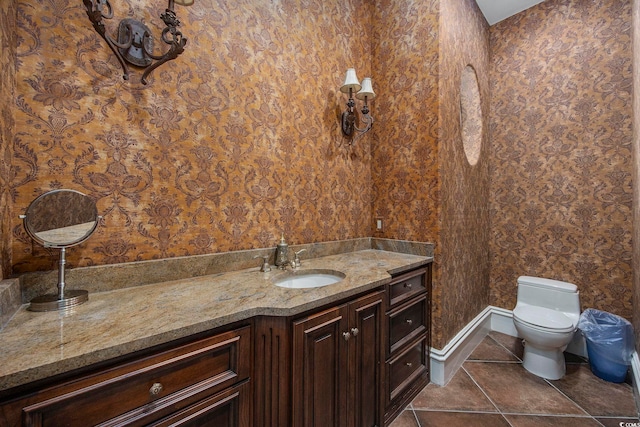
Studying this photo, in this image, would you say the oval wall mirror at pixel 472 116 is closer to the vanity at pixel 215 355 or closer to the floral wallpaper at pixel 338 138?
the floral wallpaper at pixel 338 138

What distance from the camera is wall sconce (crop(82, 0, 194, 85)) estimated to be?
3.61ft

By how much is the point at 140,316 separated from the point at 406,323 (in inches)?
57.1

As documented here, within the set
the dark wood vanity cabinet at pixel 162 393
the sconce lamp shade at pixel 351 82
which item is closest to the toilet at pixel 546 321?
the dark wood vanity cabinet at pixel 162 393

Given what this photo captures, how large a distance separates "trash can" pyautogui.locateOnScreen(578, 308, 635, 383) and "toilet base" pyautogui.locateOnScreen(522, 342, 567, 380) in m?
0.23

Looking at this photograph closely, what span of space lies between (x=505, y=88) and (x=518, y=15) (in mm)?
708

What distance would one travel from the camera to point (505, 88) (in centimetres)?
262

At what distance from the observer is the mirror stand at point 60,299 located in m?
0.88

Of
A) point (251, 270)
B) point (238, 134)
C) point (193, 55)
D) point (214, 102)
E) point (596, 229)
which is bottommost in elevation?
point (251, 270)

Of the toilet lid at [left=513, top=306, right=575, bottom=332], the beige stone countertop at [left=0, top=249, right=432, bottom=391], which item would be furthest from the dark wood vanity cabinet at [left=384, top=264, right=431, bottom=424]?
the toilet lid at [left=513, top=306, right=575, bottom=332]

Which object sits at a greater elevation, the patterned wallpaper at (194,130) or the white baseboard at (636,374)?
the patterned wallpaper at (194,130)

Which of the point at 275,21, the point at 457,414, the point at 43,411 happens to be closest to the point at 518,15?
the point at 275,21

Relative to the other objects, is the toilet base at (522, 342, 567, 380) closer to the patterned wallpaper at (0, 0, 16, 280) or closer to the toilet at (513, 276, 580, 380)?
the toilet at (513, 276, 580, 380)

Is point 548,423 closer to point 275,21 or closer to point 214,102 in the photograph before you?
point 214,102

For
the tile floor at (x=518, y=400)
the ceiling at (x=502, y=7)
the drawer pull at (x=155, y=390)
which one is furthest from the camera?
the ceiling at (x=502, y=7)
